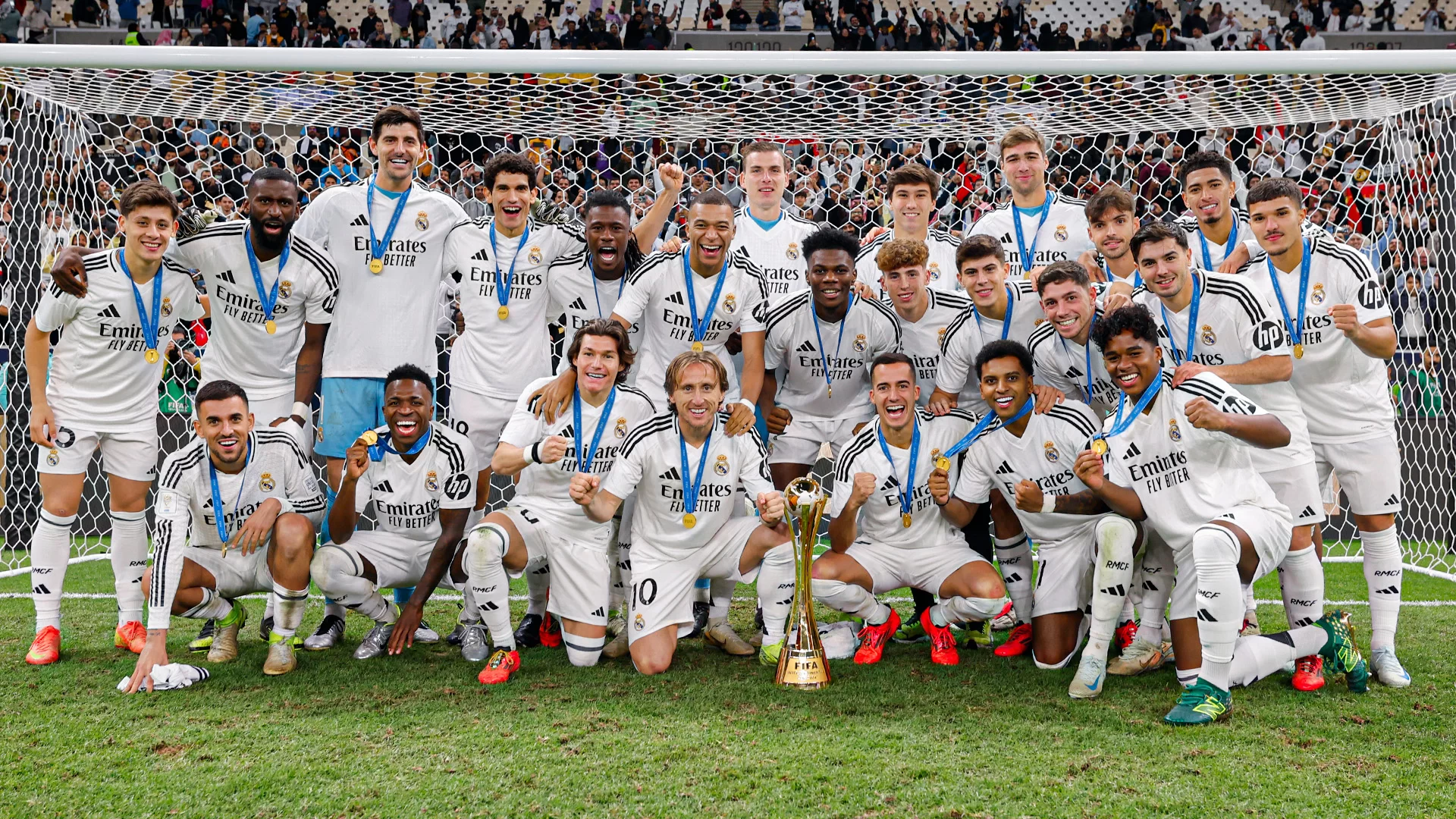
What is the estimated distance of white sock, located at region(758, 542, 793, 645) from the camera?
168 inches

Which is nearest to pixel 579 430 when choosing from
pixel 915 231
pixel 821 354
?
pixel 821 354

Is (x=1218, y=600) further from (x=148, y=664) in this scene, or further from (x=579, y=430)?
(x=148, y=664)

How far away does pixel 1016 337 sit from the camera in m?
4.81

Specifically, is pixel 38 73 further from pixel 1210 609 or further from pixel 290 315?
pixel 1210 609

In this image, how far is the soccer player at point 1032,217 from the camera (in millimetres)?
5199

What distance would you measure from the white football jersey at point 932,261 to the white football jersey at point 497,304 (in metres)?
1.47

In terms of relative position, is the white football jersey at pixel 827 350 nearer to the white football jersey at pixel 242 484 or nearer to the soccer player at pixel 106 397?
the white football jersey at pixel 242 484

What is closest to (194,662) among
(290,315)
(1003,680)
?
(290,315)

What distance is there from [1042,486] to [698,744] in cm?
191

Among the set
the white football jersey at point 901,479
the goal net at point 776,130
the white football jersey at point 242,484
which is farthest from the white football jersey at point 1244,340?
the white football jersey at point 242,484

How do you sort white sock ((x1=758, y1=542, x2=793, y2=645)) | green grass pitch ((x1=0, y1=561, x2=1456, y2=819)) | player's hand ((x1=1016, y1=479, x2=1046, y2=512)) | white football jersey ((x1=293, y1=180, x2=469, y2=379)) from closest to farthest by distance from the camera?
green grass pitch ((x1=0, y1=561, x2=1456, y2=819)) → player's hand ((x1=1016, y1=479, x2=1046, y2=512)) → white sock ((x1=758, y1=542, x2=793, y2=645)) → white football jersey ((x1=293, y1=180, x2=469, y2=379))

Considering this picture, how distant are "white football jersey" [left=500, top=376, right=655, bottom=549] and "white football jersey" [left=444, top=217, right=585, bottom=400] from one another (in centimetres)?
51

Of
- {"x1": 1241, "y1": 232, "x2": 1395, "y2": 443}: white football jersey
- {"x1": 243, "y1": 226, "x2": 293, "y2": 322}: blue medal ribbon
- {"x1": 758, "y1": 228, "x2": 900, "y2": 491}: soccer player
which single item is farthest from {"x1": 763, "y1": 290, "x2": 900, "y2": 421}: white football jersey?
{"x1": 243, "y1": 226, "x2": 293, "y2": 322}: blue medal ribbon

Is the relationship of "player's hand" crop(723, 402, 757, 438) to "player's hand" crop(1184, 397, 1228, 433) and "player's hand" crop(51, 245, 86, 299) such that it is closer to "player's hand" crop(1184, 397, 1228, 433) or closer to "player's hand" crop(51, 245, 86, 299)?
"player's hand" crop(1184, 397, 1228, 433)
